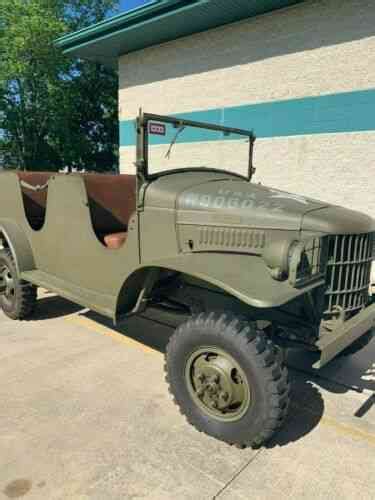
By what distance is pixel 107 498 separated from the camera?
1868mm

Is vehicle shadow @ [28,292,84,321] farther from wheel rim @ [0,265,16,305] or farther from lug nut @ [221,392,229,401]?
lug nut @ [221,392,229,401]

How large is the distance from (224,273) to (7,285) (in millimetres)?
3064

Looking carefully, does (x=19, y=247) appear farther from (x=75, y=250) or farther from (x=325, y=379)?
(x=325, y=379)

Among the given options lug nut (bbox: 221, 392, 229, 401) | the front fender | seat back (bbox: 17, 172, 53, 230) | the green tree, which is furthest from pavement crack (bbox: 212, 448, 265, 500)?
the green tree

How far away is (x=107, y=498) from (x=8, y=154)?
Answer: 63.9ft

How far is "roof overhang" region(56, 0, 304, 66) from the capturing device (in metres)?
8.90

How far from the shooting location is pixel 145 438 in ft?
7.61

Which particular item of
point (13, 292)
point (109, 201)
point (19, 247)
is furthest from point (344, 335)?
point (13, 292)

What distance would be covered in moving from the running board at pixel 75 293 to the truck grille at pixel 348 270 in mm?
1658

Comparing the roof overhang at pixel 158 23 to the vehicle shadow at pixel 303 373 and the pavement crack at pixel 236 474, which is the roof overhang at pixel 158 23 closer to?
the vehicle shadow at pixel 303 373

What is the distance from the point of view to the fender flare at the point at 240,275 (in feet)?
6.67

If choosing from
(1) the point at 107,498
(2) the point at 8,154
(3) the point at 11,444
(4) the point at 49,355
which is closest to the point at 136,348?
(4) the point at 49,355

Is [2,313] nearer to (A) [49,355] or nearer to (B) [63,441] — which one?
(A) [49,355]

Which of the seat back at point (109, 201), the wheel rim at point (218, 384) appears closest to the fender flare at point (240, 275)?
the wheel rim at point (218, 384)
